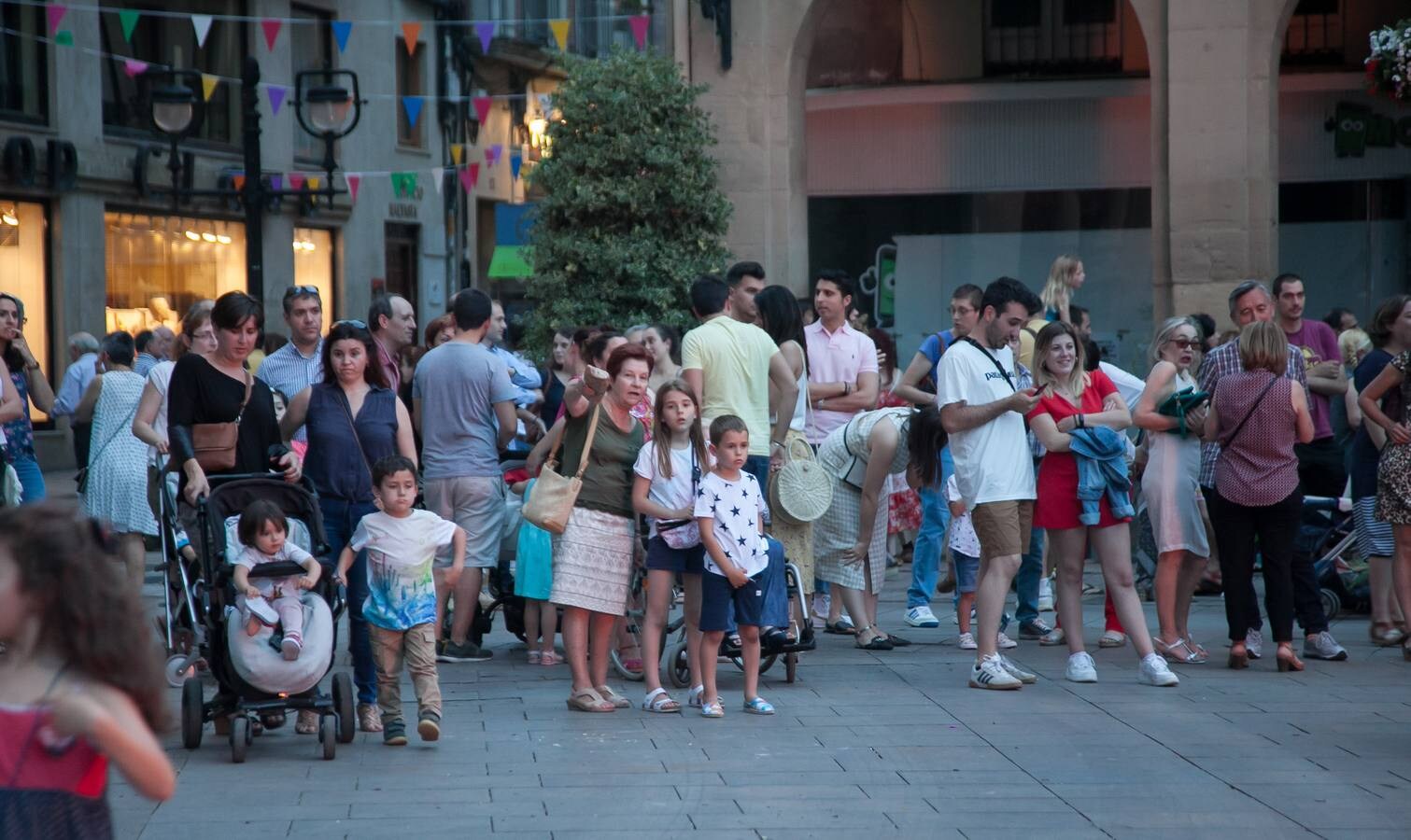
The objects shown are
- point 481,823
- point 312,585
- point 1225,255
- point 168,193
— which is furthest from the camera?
point 168,193

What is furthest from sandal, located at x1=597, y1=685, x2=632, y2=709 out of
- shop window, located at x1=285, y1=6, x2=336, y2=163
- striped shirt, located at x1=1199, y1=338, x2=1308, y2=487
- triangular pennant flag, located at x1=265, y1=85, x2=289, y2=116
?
shop window, located at x1=285, y1=6, x2=336, y2=163

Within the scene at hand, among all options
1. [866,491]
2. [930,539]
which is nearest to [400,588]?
[866,491]

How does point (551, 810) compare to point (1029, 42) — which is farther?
point (1029, 42)

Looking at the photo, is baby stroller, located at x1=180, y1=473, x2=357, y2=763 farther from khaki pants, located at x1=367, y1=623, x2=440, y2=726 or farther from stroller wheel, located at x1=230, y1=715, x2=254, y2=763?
khaki pants, located at x1=367, y1=623, x2=440, y2=726

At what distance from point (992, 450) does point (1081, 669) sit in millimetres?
1258

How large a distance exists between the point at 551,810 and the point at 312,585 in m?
1.61

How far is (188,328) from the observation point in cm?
948

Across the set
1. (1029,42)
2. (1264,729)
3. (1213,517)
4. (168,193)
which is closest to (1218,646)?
(1213,517)

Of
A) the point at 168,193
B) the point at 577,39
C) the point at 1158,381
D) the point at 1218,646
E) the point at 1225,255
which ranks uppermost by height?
the point at 577,39

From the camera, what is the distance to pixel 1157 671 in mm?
8664

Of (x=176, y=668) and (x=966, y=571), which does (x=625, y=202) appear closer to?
(x=966, y=571)

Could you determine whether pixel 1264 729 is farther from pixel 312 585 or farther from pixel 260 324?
pixel 260 324

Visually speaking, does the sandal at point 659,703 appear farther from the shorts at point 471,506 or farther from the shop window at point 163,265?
the shop window at point 163,265

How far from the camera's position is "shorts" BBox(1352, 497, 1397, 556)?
1011 cm
